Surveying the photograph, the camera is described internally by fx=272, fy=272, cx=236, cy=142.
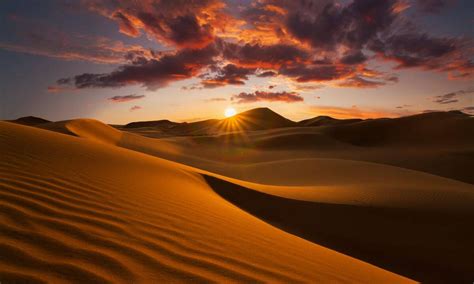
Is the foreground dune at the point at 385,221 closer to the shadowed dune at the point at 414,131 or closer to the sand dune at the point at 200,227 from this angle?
the sand dune at the point at 200,227

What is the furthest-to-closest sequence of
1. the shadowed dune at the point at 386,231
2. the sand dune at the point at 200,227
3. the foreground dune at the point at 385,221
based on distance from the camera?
the foreground dune at the point at 385,221, the shadowed dune at the point at 386,231, the sand dune at the point at 200,227

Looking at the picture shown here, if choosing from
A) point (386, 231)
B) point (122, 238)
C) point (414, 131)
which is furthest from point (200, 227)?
point (414, 131)

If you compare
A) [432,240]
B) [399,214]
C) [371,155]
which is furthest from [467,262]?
[371,155]

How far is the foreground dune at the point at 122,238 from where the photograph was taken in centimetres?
195

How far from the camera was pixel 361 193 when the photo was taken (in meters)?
7.48

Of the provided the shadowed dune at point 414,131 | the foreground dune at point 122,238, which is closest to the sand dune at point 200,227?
the foreground dune at point 122,238

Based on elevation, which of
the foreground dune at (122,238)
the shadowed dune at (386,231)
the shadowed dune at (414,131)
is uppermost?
the shadowed dune at (414,131)

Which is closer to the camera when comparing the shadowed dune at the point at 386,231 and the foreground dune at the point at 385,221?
the shadowed dune at the point at 386,231

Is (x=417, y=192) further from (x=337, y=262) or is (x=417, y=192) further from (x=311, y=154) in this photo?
(x=311, y=154)

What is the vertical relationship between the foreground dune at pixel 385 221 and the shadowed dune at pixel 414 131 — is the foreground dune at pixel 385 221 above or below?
below

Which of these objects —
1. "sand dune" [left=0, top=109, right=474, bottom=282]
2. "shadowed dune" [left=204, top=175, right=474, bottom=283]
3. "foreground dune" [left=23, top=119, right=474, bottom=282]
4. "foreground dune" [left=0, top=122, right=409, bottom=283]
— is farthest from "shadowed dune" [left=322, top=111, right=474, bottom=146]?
"foreground dune" [left=0, top=122, right=409, bottom=283]

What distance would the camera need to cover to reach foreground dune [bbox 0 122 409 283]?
1.95 m

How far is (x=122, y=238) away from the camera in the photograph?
2457 mm

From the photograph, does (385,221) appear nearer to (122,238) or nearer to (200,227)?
(200,227)
